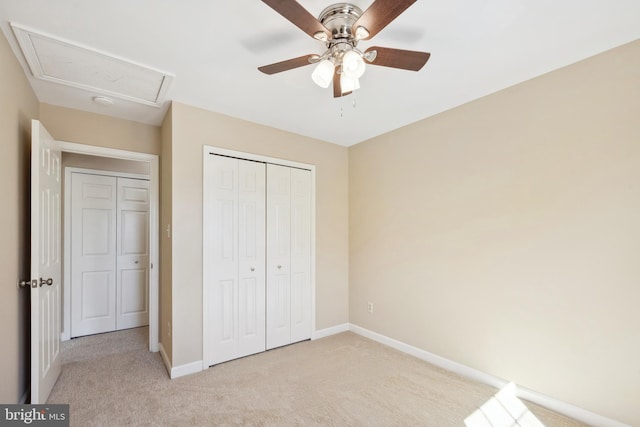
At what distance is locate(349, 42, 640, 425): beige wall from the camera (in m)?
1.84

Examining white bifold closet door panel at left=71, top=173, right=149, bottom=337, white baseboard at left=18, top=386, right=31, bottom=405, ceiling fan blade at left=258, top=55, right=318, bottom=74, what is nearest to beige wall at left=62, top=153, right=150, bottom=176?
white bifold closet door panel at left=71, top=173, right=149, bottom=337

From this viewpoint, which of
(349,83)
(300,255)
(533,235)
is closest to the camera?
(349,83)

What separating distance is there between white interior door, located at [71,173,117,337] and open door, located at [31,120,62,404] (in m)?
1.23

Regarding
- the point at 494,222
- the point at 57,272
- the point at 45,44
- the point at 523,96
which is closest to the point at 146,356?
the point at 57,272

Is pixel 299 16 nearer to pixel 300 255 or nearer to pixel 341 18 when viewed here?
pixel 341 18

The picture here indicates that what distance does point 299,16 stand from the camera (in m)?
1.28

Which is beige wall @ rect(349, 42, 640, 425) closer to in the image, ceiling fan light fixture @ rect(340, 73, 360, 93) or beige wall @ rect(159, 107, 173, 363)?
ceiling fan light fixture @ rect(340, 73, 360, 93)

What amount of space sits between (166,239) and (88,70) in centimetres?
152

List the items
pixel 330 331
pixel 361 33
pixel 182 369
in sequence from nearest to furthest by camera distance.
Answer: pixel 361 33 → pixel 182 369 → pixel 330 331

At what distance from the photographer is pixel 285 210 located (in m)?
3.36

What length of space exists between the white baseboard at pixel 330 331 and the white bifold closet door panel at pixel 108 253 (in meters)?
2.46

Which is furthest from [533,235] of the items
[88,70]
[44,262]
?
[44,262]

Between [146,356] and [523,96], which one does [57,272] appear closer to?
[146,356]

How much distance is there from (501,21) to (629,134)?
3.68 ft
